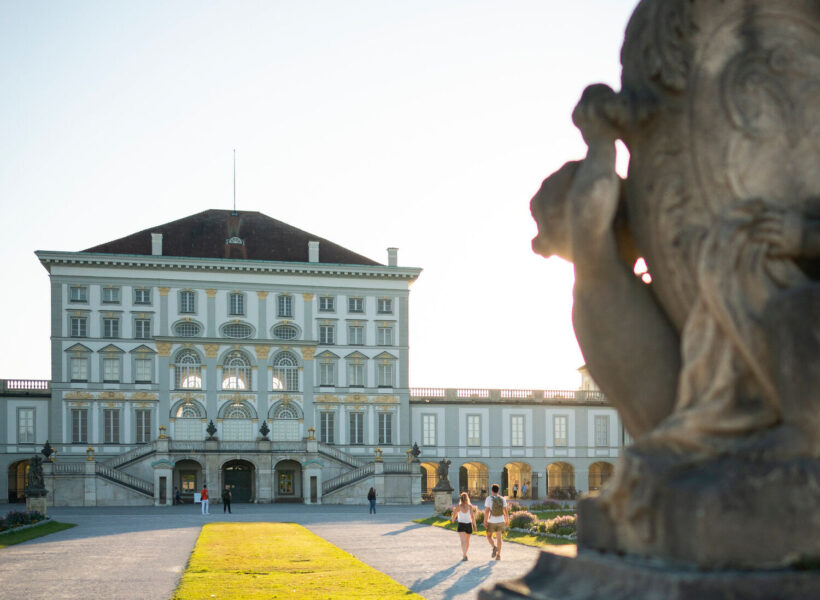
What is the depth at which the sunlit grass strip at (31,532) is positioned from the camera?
78.8 ft

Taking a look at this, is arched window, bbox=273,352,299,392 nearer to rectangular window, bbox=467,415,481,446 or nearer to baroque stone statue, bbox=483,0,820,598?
rectangular window, bbox=467,415,481,446

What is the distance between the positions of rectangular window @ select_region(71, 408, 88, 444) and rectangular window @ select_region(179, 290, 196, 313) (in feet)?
25.8

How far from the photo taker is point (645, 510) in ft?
9.53

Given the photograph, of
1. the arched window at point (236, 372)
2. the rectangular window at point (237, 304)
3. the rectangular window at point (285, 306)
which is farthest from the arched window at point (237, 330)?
the rectangular window at point (285, 306)

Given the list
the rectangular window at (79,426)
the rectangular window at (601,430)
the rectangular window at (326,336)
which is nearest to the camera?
the rectangular window at (79,426)

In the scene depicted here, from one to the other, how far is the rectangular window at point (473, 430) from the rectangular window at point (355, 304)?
9194 millimetres

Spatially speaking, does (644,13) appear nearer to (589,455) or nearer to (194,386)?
(194,386)

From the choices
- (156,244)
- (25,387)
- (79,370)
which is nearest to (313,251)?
(156,244)

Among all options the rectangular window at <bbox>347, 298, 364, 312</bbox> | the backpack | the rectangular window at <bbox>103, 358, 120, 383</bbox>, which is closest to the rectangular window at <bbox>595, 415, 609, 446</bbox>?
the rectangular window at <bbox>347, 298, 364, 312</bbox>

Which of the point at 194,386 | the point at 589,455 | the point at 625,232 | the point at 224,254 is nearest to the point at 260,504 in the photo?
the point at 194,386

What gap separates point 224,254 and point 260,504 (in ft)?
54.3

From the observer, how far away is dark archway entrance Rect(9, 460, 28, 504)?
57.9 m

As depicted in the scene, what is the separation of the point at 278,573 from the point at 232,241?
4914 cm

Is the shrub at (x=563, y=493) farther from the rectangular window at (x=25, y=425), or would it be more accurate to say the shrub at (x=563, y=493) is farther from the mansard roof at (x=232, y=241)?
the rectangular window at (x=25, y=425)
